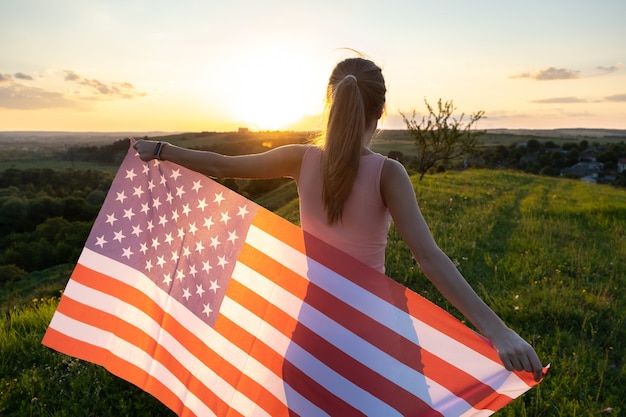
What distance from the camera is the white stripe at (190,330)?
300 centimetres

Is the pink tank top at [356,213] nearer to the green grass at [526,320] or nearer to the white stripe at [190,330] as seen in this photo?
the white stripe at [190,330]

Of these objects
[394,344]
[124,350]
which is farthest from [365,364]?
[124,350]

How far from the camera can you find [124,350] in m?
3.62

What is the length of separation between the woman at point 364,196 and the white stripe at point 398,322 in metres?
0.25

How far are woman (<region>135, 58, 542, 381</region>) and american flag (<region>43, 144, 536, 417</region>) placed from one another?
23cm

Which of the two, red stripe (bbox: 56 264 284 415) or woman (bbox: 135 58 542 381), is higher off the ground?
woman (bbox: 135 58 542 381)

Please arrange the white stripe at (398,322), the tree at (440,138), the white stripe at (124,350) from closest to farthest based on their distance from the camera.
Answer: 1. the white stripe at (398,322)
2. the white stripe at (124,350)
3. the tree at (440,138)

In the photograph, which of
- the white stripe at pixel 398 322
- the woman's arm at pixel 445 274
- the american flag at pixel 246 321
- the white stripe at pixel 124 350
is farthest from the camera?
the white stripe at pixel 124 350

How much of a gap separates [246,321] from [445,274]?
4.60ft

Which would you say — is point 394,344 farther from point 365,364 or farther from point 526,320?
point 526,320

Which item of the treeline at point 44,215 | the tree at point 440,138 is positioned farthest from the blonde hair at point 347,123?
the treeline at point 44,215

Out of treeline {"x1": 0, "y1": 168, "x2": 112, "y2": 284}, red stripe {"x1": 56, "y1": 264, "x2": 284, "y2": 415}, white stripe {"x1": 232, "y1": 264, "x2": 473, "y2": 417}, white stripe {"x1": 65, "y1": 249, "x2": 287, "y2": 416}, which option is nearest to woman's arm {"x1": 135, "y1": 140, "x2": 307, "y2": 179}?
white stripe {"x1": 232, "y1": 264, "x2": 473, "y2": 417}

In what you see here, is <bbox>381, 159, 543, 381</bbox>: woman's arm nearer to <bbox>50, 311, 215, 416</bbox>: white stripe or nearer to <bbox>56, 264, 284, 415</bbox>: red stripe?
<bbox>56, 264, 284, 415</bbox>: red stripe

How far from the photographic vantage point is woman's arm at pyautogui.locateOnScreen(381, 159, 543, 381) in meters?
2.31
